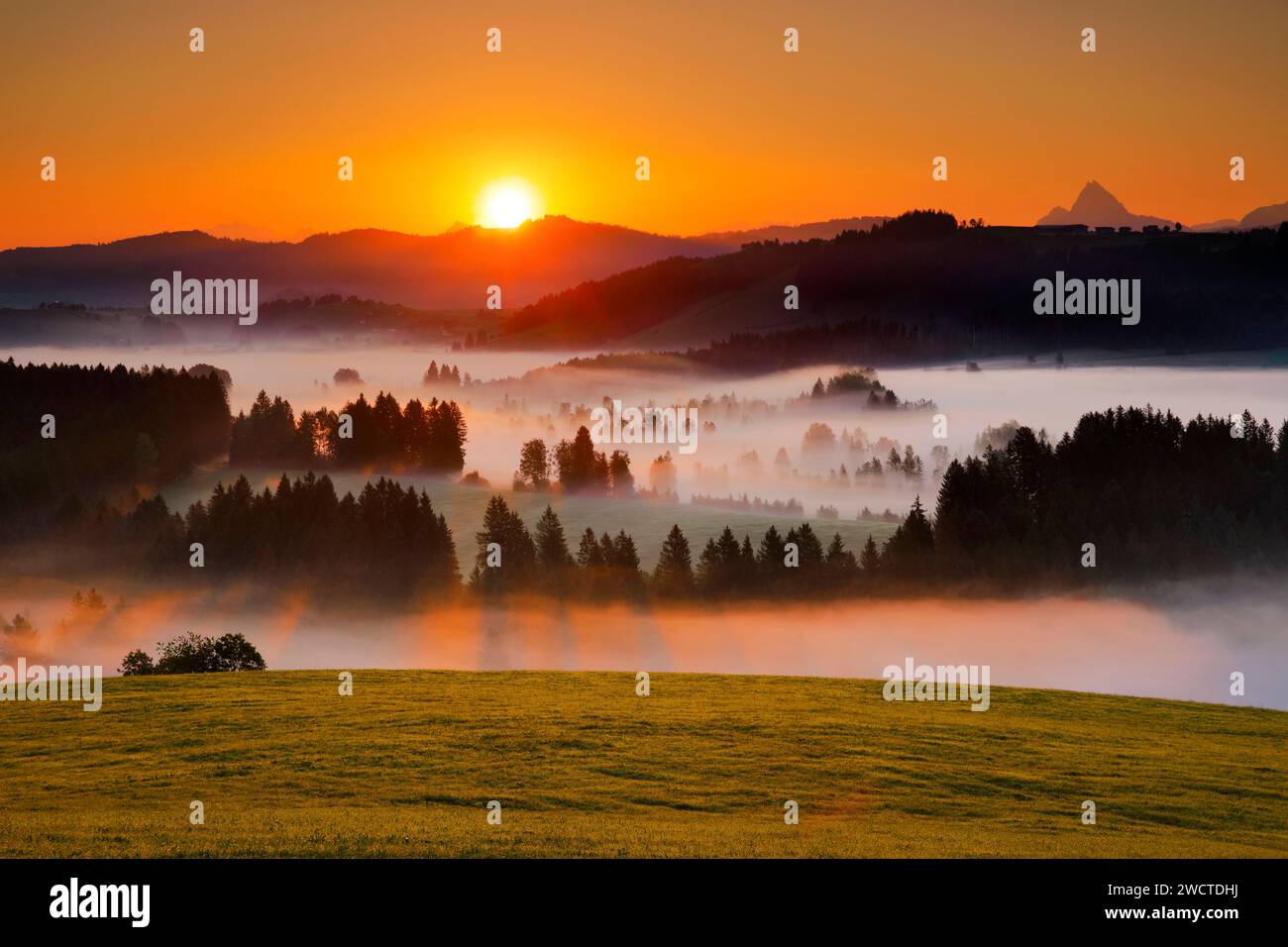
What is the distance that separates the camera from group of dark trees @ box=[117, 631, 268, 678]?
273ft

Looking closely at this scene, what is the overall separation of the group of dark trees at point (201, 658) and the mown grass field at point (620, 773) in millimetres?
Result: 21068

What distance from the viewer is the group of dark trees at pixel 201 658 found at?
83250mm

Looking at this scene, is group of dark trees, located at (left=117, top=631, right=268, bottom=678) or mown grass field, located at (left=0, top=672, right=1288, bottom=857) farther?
group of dark trees, located at (left=117, top=631, right=268, bottom=678)

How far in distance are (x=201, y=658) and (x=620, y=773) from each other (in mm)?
48552

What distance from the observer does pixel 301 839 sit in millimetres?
30672

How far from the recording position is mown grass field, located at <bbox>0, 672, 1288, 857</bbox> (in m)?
32.8

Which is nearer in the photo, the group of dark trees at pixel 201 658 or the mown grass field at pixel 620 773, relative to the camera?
the mown grass field at pixel 620 773

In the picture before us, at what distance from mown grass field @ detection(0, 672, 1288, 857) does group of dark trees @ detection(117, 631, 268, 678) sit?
21068 millimetres

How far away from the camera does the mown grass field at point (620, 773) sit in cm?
3275

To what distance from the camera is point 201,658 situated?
8369cm
